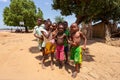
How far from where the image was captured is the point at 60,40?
811 cm

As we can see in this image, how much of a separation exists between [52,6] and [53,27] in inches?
209

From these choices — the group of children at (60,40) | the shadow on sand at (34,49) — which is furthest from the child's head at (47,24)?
the shadow on sand at (34,49)

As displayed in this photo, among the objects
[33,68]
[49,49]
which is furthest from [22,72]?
[49,49]

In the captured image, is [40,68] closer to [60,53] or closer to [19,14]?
[60,53]

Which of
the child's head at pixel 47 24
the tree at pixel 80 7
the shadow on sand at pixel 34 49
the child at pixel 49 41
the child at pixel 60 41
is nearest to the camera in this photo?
the child at pixel 60 41

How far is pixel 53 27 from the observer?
8.69 metres

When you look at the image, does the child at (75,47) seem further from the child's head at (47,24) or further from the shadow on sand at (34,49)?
the shadow on sand at (34,49)

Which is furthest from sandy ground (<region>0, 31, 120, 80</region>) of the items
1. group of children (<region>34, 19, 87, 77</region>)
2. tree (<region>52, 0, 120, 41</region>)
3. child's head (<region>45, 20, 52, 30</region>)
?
tree (<region>52, 0, 120, 41</region>)

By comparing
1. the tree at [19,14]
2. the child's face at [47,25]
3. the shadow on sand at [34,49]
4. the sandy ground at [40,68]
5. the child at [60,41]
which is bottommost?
the sandy ground at [40,68]

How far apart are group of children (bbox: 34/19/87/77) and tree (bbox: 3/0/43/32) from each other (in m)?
30.4

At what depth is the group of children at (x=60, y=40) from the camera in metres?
7.89

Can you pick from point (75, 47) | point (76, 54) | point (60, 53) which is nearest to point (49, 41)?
point (60, 53)

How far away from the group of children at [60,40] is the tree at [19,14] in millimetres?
30414

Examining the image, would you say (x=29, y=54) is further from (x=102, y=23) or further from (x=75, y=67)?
(x=102, y=23)
